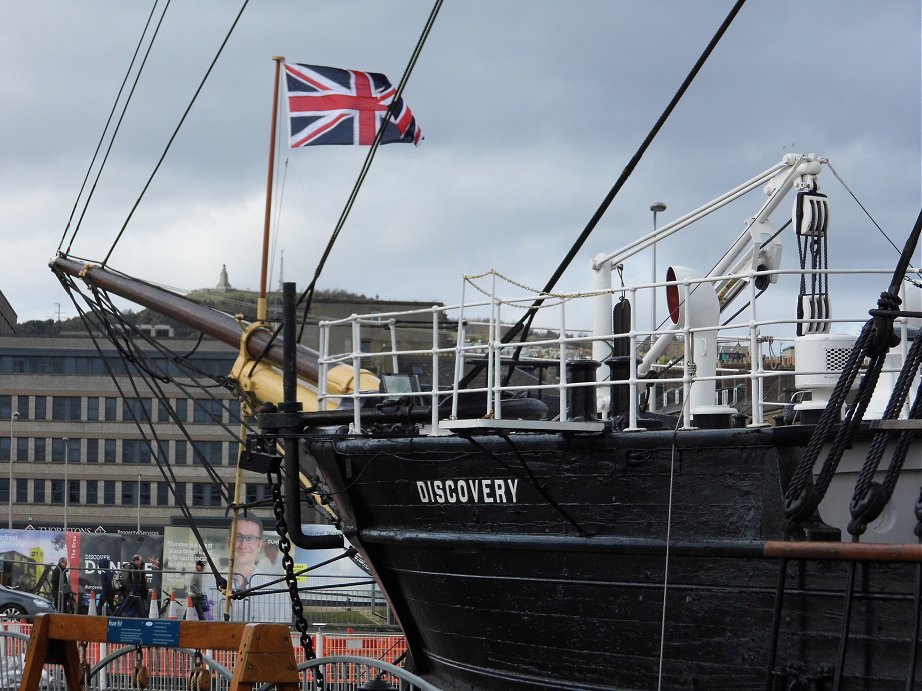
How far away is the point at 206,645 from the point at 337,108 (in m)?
9.23

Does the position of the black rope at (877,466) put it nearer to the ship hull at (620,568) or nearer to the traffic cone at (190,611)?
the ship hull at (620,568)

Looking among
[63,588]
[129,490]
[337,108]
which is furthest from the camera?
[129,490]

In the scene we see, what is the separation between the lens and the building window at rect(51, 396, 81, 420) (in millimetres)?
65625

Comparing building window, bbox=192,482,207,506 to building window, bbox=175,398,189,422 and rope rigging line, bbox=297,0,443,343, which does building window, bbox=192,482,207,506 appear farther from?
rope rigging line, bbox=297,0,443,343

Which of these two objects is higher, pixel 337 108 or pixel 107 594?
pixel 337 108

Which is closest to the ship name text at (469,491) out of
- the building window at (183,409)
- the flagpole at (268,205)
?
the flagpole at (268,205)

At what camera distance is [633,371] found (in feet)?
28.5

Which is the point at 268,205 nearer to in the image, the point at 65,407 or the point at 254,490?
the point at 254,490

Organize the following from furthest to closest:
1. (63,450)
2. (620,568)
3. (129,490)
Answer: (63,450) → (129,490) → (620,568)

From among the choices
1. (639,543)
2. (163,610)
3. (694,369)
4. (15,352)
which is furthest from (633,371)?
(15,352)

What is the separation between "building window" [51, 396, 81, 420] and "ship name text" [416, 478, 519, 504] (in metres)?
59.0

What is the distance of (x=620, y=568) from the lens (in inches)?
352

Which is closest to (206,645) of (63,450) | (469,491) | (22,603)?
(469,491)

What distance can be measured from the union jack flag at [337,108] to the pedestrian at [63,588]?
9.45m
